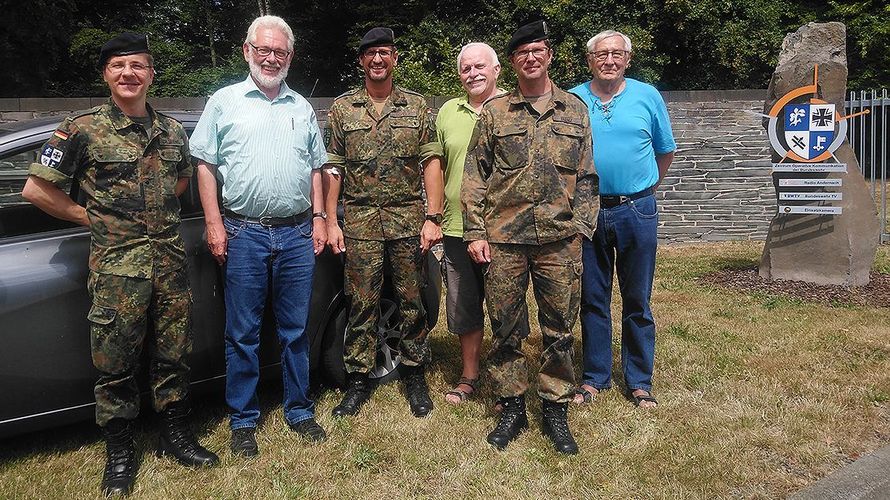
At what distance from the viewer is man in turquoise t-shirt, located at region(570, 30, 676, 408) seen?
12.1 ft

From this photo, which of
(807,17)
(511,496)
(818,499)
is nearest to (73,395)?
(511,496)

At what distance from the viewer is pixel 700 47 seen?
18.2 m

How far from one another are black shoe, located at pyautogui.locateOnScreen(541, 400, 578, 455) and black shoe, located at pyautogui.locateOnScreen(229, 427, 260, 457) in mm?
1417

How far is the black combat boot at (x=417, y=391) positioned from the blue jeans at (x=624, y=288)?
0.97 meters

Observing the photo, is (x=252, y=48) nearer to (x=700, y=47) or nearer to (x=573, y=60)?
(x=573, y=60)

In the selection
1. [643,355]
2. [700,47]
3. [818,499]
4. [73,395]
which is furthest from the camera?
[700,47]

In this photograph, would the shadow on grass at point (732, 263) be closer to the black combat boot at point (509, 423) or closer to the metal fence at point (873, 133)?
the metal fence at point (873, 133)

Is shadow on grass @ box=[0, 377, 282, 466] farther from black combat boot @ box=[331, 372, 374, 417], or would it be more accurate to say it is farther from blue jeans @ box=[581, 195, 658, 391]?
blue jeans @ box=[581, 195, 658, 391]

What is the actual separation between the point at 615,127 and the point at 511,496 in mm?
1946

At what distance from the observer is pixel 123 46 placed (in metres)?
2.89

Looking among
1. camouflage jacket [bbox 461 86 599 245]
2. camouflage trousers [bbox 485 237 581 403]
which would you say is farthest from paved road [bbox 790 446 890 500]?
camouflage jacket [bbox 461 86 599 245]

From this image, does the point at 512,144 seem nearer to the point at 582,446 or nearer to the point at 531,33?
the point at 531,33

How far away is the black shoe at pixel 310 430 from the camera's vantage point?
3.48 meters

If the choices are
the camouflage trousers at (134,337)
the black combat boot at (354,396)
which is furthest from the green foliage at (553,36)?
the camouflage trousers at (134,337)
